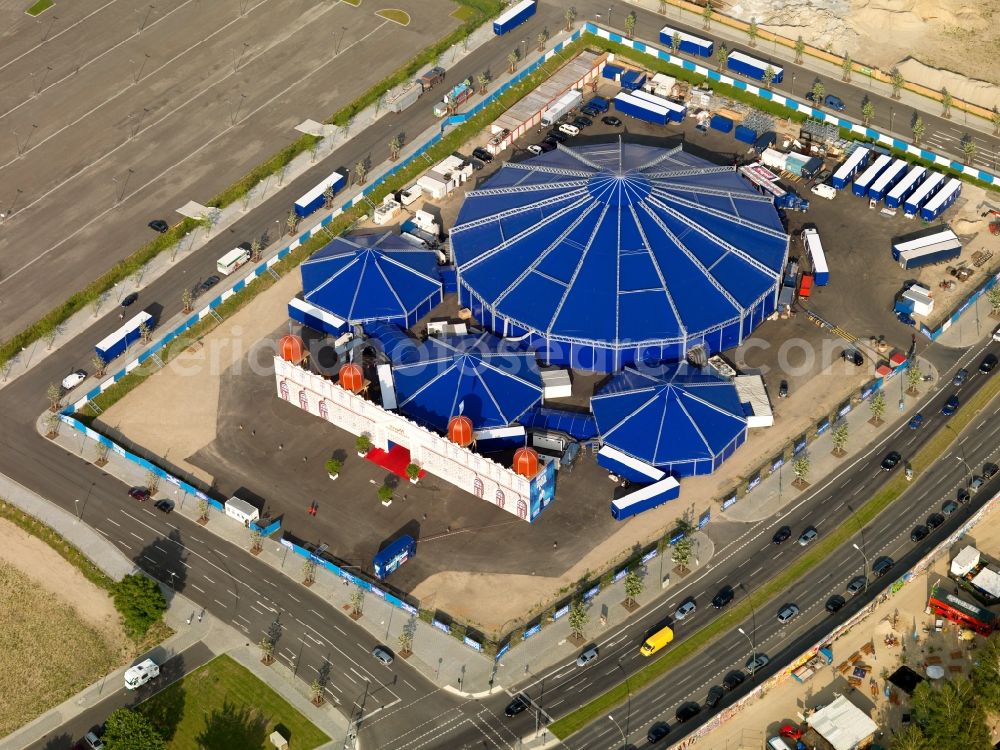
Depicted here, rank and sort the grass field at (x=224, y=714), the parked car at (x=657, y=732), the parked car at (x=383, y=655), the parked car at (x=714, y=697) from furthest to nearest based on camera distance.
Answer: the parked car at (x=383, y=655) → the parked car at (x=714, y=697) → the grass field at (x=224, y=714) → the parked car at (x=657, y=732)

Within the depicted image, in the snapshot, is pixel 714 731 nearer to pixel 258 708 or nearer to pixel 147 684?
pixel 258 708

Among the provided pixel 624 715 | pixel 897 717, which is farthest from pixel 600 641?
pixel 897 717

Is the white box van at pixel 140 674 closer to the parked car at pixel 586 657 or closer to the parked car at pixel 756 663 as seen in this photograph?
the parked car at pixel 586 657

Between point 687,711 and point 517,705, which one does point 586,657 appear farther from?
point 687,711

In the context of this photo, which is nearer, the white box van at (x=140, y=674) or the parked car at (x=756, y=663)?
the parked car at (x=756, y=663)

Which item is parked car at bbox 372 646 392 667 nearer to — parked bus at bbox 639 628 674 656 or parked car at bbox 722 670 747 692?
parked bus at bbox 639 628 674 656

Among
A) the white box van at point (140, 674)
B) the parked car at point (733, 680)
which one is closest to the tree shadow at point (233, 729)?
the white box van at point (140, 674)
